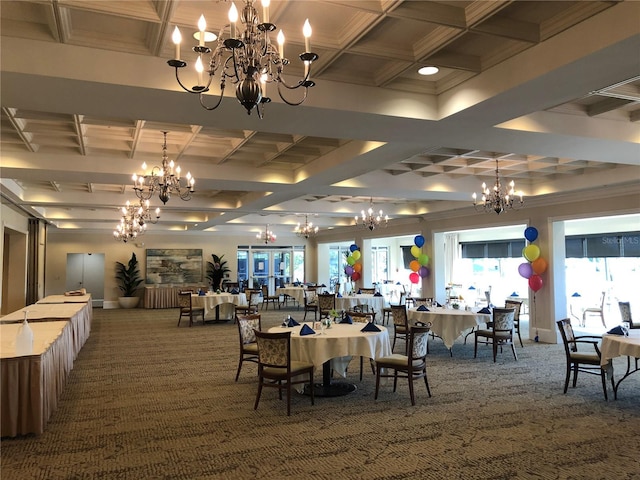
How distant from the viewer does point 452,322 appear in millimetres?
8359

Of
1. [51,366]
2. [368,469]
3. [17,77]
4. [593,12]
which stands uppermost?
[593,12]

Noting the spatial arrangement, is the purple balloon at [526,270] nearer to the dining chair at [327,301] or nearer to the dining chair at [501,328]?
the dining chair at [501,328]

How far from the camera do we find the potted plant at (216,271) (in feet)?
65.5

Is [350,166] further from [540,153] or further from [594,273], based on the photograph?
[594,273]

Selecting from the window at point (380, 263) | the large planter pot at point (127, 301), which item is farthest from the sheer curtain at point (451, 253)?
the large planter pot at point (127, 301)

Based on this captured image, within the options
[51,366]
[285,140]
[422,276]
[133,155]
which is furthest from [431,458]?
[422,276]

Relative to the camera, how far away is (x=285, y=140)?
6547 mm

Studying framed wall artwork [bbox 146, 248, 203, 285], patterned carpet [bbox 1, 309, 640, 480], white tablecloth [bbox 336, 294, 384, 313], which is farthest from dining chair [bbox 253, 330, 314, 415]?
framed wall artwork [bbox 146, 248, 203, 285]

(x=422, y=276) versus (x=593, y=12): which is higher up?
(x=593, y=12)

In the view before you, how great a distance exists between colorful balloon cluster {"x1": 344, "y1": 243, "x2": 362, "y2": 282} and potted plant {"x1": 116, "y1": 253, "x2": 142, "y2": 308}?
837 centimetres

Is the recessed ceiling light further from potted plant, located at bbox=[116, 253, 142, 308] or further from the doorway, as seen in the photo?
the doorway

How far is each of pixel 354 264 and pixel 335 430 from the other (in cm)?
1337

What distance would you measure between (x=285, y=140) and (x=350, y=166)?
42.4 inches

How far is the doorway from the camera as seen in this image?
61.9 ft
